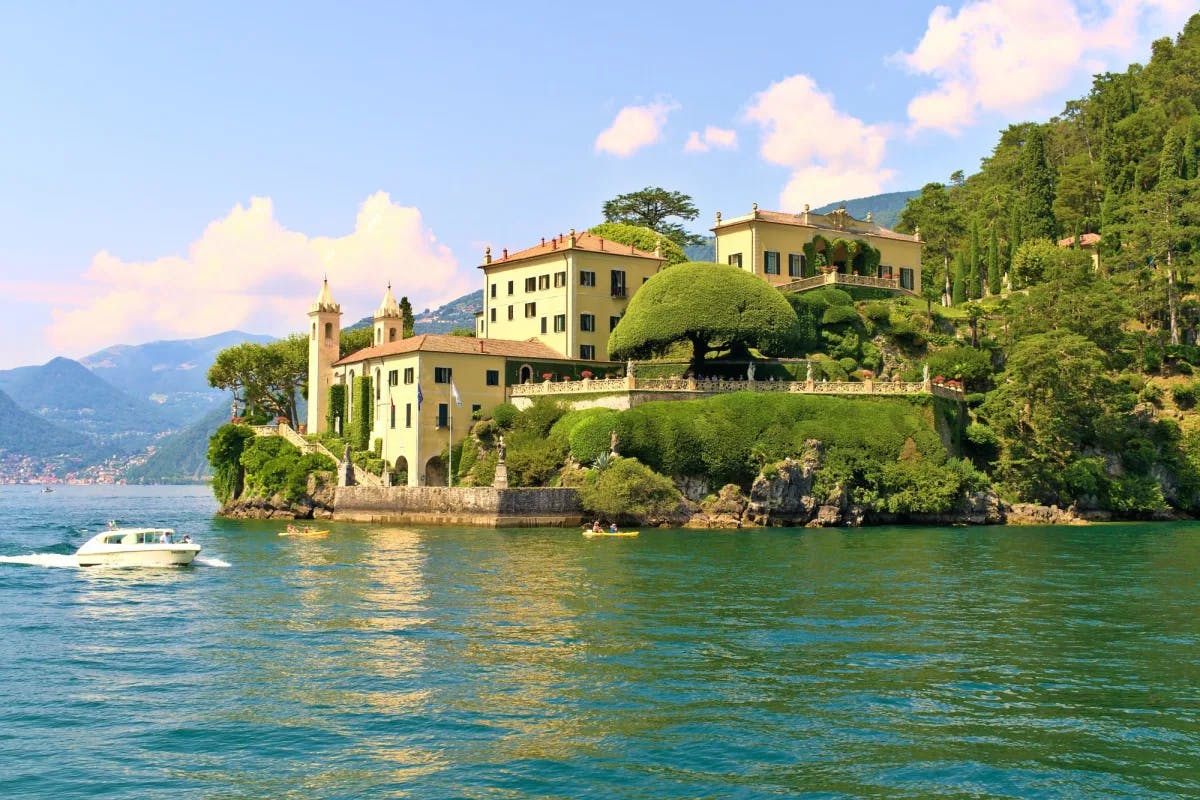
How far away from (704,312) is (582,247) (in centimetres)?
1521

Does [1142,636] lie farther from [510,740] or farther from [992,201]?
[992,201]

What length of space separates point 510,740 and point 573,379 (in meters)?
59.0

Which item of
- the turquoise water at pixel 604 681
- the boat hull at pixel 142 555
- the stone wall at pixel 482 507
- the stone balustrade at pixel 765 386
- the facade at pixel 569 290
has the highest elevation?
the facade at pixel 569 290

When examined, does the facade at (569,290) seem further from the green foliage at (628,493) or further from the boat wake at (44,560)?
the boat wake at (44,560)

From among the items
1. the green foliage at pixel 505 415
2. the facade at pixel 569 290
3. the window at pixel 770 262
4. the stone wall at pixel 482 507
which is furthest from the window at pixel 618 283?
the stone wall at pixel 482 507

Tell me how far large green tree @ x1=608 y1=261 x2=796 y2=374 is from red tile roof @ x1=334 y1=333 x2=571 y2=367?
296 inches

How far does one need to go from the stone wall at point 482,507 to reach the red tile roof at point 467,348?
12002 mm

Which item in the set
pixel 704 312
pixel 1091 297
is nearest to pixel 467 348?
pixel 704 312

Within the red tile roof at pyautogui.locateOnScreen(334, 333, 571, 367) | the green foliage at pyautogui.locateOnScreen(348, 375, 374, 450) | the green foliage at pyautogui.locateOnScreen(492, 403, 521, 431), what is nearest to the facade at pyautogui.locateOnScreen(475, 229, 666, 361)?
the red tile roof at pyautogui.locateOnScreen(334, 333, 571, 367)

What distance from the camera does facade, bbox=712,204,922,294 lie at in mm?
87188

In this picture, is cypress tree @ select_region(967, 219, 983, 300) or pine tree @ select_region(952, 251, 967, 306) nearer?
pine tree @ select_region(952, 251, 967, 306)

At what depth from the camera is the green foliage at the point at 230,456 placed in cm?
8344

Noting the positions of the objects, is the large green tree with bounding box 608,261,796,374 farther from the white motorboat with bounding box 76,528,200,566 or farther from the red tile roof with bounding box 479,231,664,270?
the white motorboat with bounding box 76,528,200,566

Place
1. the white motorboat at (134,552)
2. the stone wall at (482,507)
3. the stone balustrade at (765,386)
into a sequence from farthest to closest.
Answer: the stone balustrade at (765,386) < the stone wall at (482,507) < the white motorboat at (134,552)
